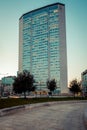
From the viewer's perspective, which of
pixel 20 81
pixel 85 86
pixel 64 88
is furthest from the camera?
pixel 64 88

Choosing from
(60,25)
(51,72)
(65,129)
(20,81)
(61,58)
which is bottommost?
(65,129)

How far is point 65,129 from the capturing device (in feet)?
42.2

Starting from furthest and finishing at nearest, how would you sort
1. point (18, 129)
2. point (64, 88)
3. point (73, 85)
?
point (64, 88)
point (73, 85)
point (18, 129)

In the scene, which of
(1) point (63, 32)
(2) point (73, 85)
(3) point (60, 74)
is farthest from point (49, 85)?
(1) point (63, 32)

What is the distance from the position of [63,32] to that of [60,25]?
7.11 m

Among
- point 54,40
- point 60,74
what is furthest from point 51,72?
point 54,40

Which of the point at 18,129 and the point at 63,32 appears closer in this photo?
the point at 18,129

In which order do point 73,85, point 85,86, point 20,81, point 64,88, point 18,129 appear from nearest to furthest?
point 18,129, point 20,81, point 73,85, point 85,86, point 64,88

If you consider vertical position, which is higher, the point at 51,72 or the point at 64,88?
the point at 51,72

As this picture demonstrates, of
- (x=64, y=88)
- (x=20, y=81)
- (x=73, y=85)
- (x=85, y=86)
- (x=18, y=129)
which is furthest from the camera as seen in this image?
(x=64, y=88)

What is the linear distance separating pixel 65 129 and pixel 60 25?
190722mm

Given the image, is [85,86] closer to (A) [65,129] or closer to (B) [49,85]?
(B) [49,85]

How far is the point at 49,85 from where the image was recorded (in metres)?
85.1

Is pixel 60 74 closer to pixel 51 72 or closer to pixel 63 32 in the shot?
pixel 51 72
